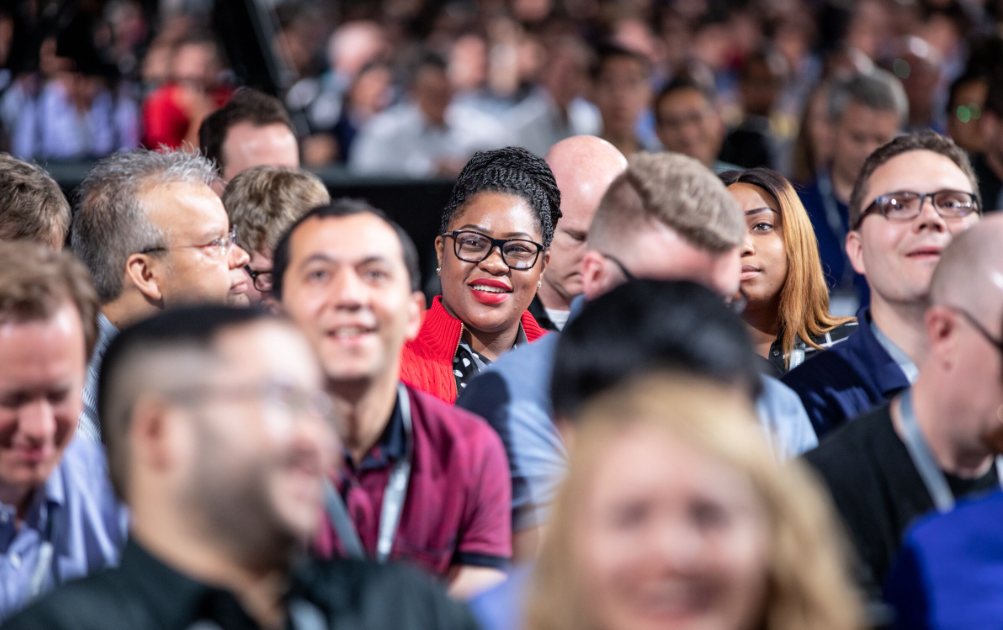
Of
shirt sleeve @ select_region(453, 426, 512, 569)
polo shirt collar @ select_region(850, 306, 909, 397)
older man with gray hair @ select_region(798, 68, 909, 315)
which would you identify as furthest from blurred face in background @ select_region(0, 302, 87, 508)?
older man with gray hair @ select_region(798, 68, 909, 315)

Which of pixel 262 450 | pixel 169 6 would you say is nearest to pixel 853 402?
pixel 262 450

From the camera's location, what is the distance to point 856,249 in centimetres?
329

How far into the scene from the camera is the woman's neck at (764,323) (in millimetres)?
3533

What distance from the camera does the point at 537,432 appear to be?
2.52m

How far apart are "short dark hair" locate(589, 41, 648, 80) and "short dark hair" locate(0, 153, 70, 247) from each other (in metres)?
3.70

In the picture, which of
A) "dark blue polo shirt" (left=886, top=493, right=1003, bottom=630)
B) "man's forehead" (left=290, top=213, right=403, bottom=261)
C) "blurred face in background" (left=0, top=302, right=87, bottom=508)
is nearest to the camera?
"dark blue polo shirt" (left=886, top=493, right=1003, bottom=630)

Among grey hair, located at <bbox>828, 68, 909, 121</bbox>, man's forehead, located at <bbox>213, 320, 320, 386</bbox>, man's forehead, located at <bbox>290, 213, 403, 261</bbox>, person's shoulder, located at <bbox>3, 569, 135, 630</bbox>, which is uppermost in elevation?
grey hair, located at <bbox>828, 68, 909, 121</bbox>

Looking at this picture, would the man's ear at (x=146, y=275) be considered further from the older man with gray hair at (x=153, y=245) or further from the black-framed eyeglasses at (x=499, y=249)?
the black-framed eyeglasses at (x=499, y=249)

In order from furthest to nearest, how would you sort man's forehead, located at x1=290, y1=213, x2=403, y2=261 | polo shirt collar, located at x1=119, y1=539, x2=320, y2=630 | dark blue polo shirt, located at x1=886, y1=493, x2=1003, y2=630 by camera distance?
man's forehead, located at x1=290, y1=213, x2=403, y2=261
dark blue polo shirt, located at x1=886, y1=493, x2=1003, y2=630
polo shirt collar, located at x1=119, y1=539, x2=320, y2=630

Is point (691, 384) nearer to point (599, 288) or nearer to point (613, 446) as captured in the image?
point (613, 446)

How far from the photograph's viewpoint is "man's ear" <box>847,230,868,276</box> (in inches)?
129

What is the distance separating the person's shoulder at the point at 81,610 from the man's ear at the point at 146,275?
5.90 feet

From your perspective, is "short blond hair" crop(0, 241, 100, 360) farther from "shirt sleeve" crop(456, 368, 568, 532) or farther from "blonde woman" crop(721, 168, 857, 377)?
"blonde woman" crop(721, 168, 857, 377)

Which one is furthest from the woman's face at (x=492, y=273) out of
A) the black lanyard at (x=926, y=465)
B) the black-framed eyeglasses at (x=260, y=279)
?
the black lanyard at (x=926, y=465)
